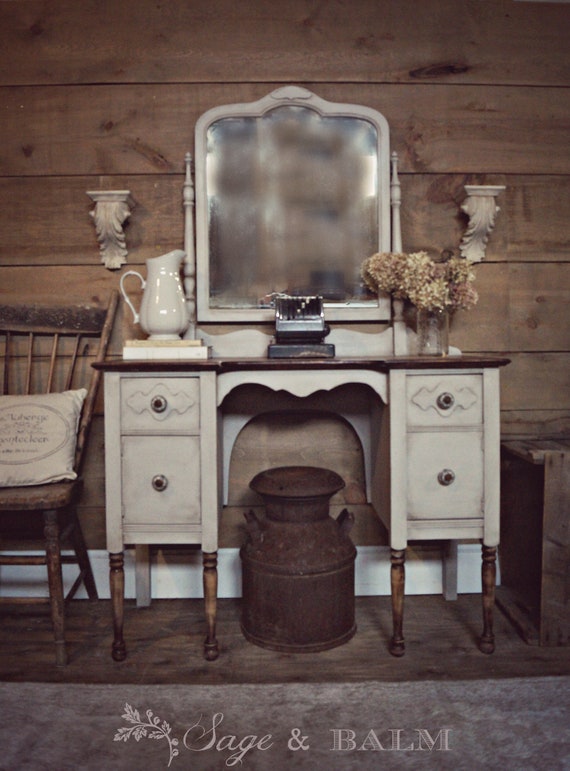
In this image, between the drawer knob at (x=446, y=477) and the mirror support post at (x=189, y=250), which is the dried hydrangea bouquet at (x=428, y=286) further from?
the mirror support post at (x=189, y=250)

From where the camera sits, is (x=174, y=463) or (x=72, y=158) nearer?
(x=174, y=463)

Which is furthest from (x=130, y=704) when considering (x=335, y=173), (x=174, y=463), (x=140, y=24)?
(x=140, y=24)

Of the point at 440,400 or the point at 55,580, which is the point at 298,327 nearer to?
the point at 440,400

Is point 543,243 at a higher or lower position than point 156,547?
higher

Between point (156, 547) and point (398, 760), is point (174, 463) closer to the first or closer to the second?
point (156, 547)

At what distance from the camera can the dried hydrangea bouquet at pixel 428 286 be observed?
2.08 m

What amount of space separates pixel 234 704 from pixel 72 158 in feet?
6.35

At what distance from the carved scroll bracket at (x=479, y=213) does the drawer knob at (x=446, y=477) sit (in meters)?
0.89

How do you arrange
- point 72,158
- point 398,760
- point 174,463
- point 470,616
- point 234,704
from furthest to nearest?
point 72,158, point 470,616, point 174,463, point 234,704, point 398,760

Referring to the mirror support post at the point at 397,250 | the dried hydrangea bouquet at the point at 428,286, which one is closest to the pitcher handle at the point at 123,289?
the dried hydrangea bouquet at the point at 428,286

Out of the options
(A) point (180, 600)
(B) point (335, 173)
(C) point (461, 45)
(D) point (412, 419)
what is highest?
(C) point (461, 45)

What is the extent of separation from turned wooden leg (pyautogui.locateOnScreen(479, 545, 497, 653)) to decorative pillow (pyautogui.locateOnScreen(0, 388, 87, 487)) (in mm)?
1310

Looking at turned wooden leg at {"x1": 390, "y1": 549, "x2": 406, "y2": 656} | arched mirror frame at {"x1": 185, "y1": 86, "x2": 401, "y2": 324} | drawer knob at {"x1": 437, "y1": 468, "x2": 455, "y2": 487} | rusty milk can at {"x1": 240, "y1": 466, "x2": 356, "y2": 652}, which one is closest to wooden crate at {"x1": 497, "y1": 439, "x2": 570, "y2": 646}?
drawer knob at {"x1": 437, "y1": 468, "x2": 455, "y2": 487}

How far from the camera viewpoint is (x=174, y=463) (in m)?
1.91
